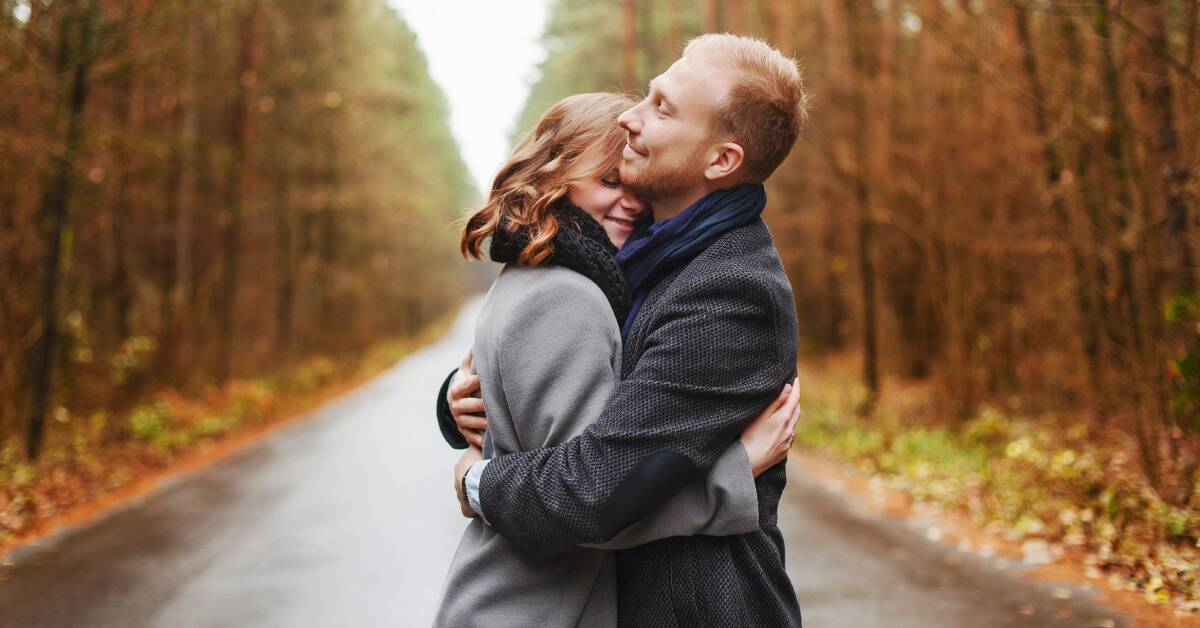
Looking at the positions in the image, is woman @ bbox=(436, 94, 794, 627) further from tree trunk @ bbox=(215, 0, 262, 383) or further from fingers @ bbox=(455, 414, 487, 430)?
tree trunk @ bbox=(215, 0, 262, 383)

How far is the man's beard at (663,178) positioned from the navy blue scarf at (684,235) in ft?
0.17

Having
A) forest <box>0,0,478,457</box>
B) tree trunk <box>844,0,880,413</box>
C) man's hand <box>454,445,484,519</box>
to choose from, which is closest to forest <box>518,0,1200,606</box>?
tree trunk <box>844,0,880,413</box>

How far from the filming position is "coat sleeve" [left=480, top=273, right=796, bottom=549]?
6.17 feet

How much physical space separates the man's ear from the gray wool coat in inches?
14.0

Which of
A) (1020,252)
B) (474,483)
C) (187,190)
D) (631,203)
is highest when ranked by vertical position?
(187,190)

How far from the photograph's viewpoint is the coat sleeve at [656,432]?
6.17 ft

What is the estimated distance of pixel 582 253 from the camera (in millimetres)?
2092

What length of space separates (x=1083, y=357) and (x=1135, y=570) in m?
5.33

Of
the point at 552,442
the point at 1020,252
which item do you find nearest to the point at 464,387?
the point at 552,442

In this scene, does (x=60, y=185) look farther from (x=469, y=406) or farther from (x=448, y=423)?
(x=469, y=406)

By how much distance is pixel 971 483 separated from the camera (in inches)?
376

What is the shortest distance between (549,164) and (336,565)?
228 inches

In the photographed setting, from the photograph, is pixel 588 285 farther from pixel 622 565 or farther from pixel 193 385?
pixel 193 385

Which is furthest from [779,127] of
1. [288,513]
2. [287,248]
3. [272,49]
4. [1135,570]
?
[287,248]
